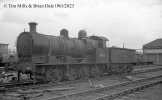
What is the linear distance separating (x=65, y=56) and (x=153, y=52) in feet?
129

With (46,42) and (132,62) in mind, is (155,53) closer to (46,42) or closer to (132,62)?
(132,62)

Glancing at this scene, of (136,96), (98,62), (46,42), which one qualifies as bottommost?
(136,96)

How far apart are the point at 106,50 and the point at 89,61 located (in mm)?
2139

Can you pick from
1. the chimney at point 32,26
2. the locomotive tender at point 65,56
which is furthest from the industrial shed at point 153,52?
the chimney at point 32,26

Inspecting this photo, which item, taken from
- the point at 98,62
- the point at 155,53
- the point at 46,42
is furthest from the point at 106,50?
the point at 155,53

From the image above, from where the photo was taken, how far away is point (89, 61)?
744 inches

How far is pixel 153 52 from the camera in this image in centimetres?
5197

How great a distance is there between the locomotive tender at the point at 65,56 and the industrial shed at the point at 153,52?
102 ft

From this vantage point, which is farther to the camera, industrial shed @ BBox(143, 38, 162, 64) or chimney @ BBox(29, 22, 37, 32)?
industrial shed @ BBox(143, 38, 162, 64)

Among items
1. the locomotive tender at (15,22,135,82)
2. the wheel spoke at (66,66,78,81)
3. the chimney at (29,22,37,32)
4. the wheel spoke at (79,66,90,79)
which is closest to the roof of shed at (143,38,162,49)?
the locomotive tender at (15,22,135,82)

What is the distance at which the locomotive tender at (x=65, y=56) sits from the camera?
14.5m

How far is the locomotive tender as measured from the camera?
14539 millimetres

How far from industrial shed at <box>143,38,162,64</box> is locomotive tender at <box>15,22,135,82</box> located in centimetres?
3107

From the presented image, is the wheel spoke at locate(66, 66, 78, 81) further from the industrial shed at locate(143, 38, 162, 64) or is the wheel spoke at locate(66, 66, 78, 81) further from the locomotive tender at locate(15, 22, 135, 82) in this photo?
the industrial shed at locate(143, 38, 162, 64)
